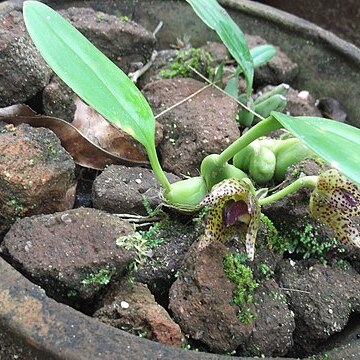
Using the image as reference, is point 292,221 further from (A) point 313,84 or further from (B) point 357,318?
(A) point 313,84


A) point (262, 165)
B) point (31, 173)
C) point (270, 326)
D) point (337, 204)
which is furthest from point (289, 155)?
point (31, 173)

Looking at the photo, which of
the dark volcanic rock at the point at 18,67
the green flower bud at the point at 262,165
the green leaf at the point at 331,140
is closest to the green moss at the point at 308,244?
the green flower bud at the point at 262,165

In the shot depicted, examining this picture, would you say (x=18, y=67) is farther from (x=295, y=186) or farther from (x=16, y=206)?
(x=295, y=186)

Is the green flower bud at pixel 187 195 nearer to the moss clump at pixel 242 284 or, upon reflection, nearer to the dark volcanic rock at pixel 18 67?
the moss clump at pixel 242 284

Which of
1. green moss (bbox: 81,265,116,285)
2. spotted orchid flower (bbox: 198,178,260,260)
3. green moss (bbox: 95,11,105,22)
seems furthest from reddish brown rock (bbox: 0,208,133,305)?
green moss (bbox: 95,11,105,22)

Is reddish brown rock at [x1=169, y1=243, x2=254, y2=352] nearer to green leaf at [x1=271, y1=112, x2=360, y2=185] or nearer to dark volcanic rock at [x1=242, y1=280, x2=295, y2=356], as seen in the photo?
dark volcanic rock at [x1=242, y1=280, x2=295, y2=356]

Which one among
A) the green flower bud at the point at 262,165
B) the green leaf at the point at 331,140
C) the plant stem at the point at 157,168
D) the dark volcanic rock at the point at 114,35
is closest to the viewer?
the green leaf at the point at 331,140
